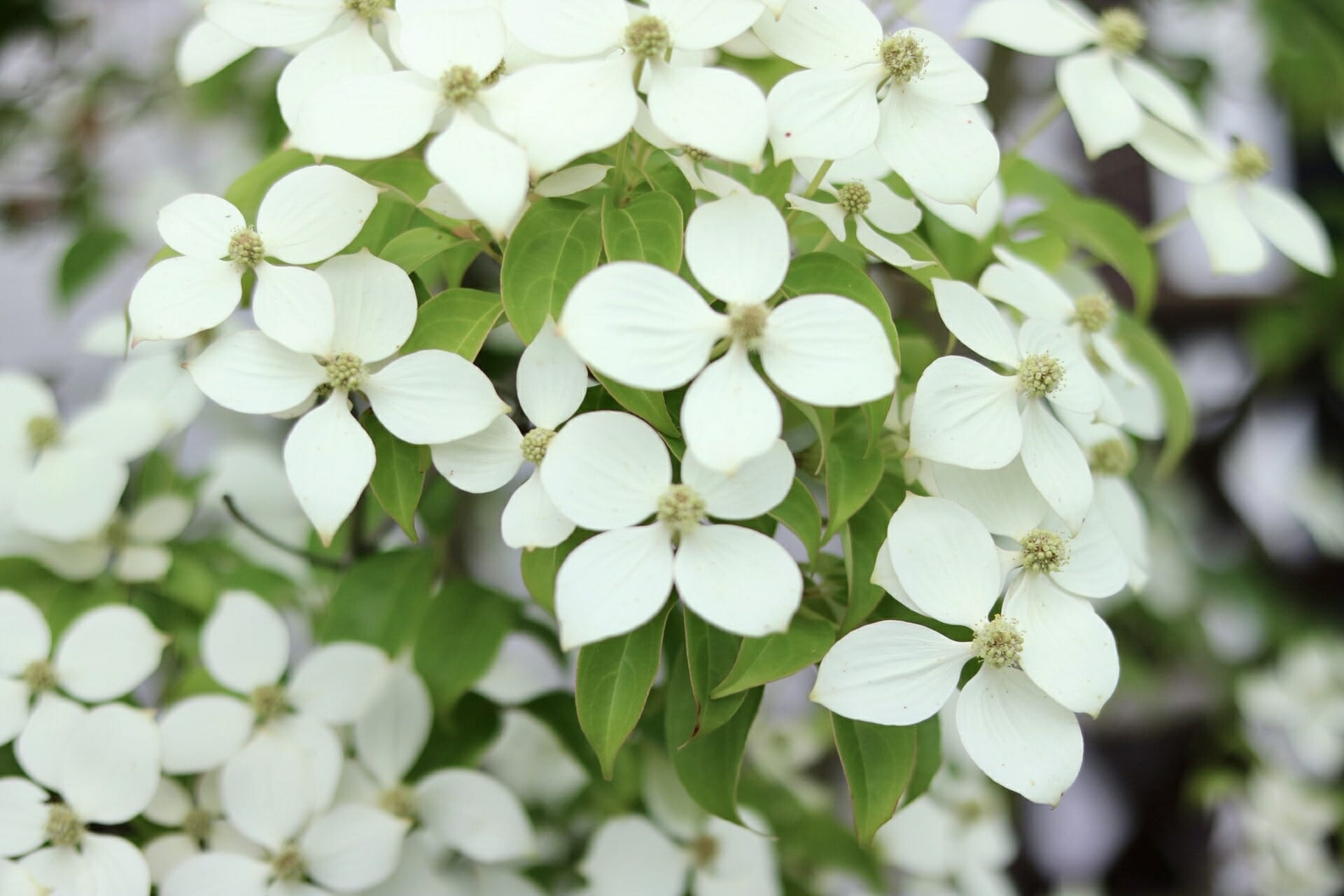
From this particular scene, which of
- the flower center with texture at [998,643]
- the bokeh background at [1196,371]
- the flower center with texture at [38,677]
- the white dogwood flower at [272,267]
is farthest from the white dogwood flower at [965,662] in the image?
the bokeh background at [1196,371]

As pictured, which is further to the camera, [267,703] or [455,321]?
[267,703]

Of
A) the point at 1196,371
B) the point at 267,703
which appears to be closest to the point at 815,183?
the point at 267,703

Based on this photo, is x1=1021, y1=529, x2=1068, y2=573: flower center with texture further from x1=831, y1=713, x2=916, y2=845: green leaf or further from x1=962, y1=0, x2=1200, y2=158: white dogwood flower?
x1=962, y1=0, x2=1200, y2=158: white dogwood flower

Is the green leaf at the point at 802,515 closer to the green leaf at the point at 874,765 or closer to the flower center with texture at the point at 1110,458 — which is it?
the green leaf at the point at 874,765

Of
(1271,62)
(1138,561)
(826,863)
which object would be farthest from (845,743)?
(1271,62)

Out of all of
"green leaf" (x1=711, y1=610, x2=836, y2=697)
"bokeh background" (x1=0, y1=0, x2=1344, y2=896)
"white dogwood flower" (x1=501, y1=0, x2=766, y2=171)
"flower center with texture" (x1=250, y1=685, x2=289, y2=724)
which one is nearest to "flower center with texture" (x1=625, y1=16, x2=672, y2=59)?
"white dogwood flower" (x1=501, y1=0, x2=766, y2=171)

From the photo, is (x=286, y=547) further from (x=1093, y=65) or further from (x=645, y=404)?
(x=1093, y=65)
